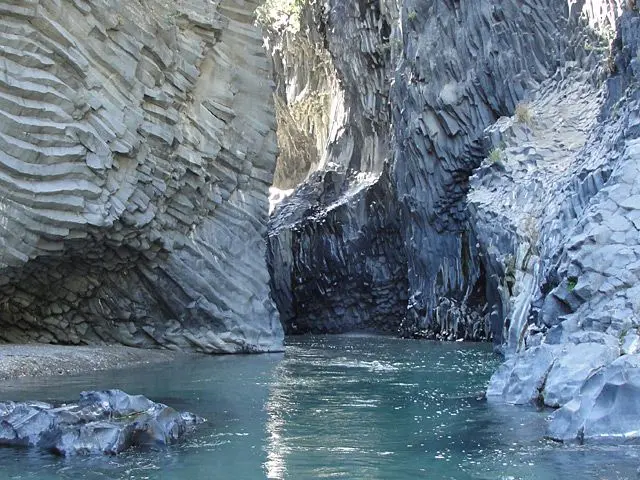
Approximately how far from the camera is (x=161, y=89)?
26969 millimetres

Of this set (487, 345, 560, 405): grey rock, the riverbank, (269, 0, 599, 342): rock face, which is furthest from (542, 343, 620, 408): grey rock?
(269, 0, 599, 342): rock face

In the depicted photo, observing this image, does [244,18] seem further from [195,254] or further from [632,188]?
[632,188]

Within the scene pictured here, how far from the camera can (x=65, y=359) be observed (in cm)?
2288

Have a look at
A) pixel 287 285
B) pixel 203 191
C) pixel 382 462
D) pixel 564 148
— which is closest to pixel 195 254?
pixel 203 191

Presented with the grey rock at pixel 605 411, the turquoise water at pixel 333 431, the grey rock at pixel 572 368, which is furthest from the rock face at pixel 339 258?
the grey rock at pixel 605 411

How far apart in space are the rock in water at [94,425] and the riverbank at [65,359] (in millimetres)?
8070

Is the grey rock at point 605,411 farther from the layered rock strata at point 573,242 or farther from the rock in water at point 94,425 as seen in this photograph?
the rock in water at point 94,425

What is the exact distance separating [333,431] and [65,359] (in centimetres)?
1155

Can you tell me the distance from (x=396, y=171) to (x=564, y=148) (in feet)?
36.4

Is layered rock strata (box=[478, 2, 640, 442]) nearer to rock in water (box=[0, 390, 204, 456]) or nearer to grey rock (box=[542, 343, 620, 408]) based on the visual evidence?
grey rock (box=[542, 343, 620, 408])

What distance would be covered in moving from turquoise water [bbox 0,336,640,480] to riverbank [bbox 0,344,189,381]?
101 centimetres

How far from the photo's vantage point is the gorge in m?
17.5

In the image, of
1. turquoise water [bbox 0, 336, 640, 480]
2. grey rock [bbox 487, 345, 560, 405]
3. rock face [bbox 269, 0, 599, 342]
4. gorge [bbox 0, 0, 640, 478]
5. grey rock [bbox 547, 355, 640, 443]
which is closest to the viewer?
turquoise water [bbox 0, 336, 640, 480]

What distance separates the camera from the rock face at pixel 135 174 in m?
22.9
